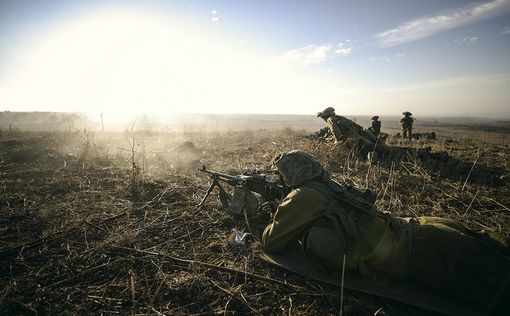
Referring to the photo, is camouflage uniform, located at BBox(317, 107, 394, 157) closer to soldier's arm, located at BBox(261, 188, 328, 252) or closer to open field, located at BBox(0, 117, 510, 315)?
open field, located at BBox(0, 117, 510, 315)

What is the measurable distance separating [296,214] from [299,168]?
1.71 feet

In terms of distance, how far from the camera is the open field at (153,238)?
2713 millimetres

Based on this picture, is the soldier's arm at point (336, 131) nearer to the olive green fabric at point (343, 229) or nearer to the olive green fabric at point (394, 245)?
the olive green fabric at point (394, 245)

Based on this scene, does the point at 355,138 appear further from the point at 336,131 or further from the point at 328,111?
the point at 328,111

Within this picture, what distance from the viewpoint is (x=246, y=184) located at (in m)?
4.16

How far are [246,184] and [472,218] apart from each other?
12.2 ft

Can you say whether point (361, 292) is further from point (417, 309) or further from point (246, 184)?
point (246, 184)

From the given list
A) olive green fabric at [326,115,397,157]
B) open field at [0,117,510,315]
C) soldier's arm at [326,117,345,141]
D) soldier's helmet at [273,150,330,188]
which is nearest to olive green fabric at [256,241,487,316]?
open field at [0,117,510,315]

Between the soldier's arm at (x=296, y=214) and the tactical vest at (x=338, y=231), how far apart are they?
0.24 feet

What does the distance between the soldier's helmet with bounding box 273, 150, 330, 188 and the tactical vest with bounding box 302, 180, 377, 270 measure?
0.58 ft

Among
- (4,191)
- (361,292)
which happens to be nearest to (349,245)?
(361,292)

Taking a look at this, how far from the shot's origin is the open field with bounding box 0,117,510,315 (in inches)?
107

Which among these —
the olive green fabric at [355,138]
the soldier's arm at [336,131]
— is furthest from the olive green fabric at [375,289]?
the soldier's arm at [336,131]


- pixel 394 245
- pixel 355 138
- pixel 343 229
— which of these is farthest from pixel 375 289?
pixel 355 138
